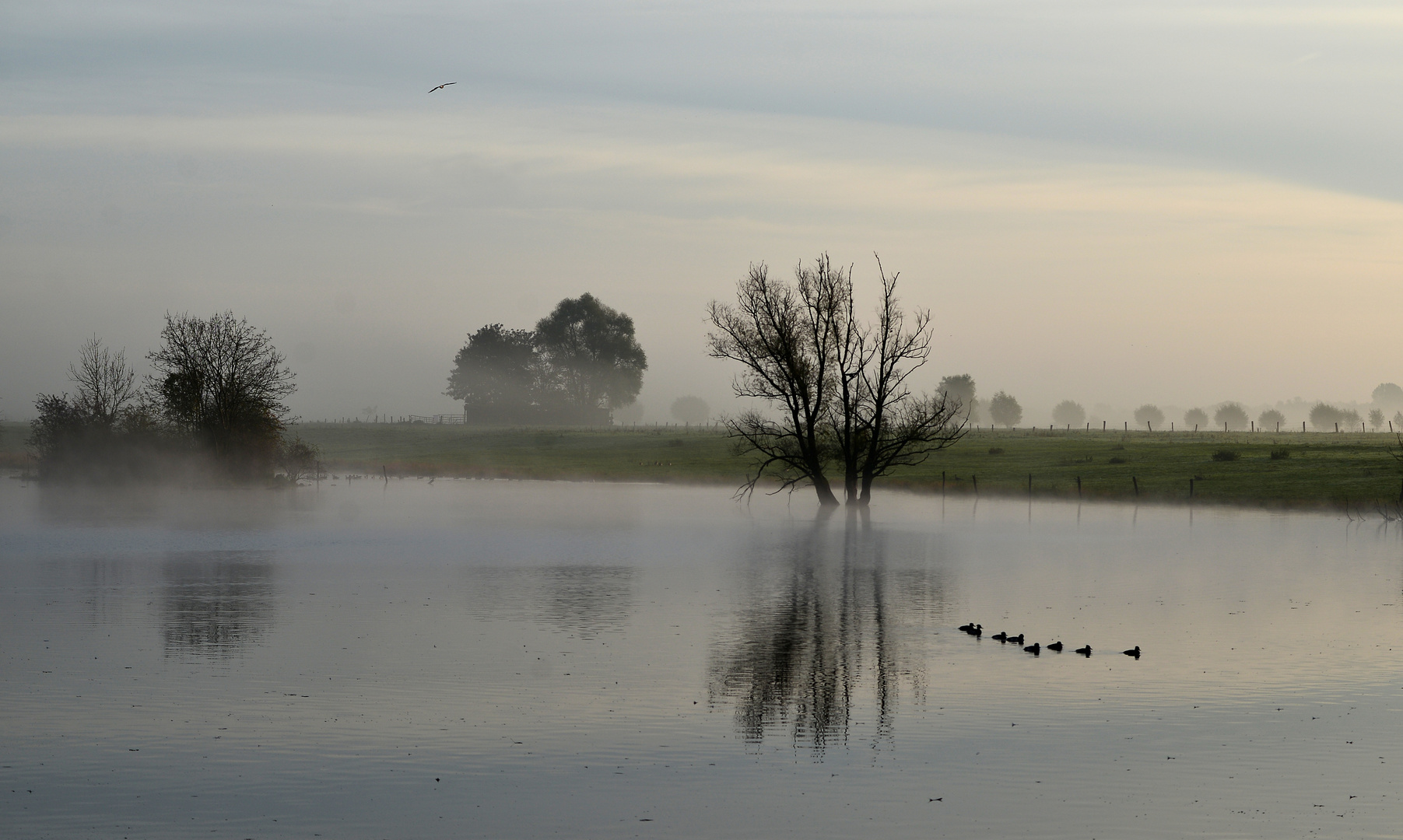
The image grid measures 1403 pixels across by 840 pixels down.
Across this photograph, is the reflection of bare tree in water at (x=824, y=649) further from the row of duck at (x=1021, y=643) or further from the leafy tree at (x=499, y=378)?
the leafy tree at (x=499, y=378)

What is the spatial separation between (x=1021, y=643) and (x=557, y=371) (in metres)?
172

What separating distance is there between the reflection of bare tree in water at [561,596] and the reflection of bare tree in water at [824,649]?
311 centimetres

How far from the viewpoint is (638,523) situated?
60.2 metres

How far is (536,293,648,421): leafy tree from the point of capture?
19300 centimetres

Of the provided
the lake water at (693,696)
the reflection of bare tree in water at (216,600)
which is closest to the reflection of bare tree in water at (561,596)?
the lake water at (693,696)

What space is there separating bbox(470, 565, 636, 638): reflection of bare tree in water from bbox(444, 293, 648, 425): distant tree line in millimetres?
153106

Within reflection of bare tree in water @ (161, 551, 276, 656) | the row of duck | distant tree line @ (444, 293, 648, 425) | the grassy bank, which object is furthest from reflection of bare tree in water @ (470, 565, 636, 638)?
distant tree line @ (444, 293, 648, 425)

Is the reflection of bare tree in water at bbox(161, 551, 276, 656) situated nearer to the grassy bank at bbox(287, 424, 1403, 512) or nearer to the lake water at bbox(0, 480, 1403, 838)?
the lake water at bbox(0, 480, 1403, 838)

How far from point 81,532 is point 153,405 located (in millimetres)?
37526

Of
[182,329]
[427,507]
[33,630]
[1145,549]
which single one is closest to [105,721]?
[33,630]

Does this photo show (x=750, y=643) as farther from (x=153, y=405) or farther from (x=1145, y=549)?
(x=153, y=405)

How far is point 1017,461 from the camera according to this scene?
105 metres

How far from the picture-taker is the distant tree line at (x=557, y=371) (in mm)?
192250

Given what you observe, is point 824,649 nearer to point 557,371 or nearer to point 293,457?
point 293,457
